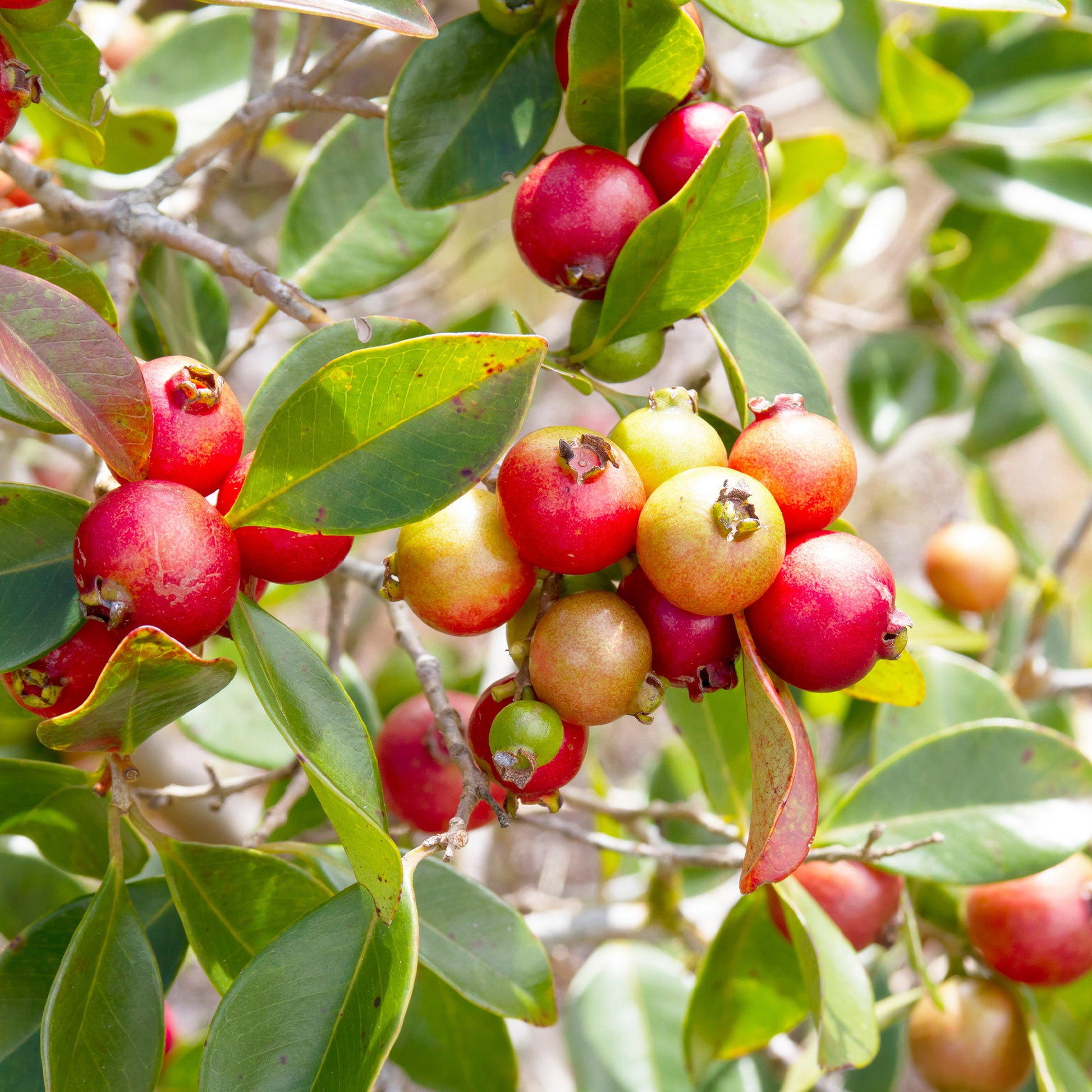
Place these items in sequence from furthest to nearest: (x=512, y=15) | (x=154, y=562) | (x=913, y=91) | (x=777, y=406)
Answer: (x=913, y=91), (x=512, y=15), (x=777, y=406), (x=154, y=562)

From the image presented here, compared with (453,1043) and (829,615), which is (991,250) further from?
(453,1043)

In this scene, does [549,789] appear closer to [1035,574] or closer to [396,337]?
[396,337]

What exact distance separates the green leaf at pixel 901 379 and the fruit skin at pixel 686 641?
3.46ft

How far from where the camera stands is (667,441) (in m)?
0.61

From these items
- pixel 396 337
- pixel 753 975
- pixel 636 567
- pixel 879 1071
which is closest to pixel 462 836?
pixel 636 567

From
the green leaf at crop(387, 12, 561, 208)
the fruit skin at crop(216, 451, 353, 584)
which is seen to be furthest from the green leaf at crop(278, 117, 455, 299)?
the fruit skin at crop(216, 451, 353, 584)

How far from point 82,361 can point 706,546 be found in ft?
1.21

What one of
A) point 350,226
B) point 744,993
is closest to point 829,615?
point 744,993

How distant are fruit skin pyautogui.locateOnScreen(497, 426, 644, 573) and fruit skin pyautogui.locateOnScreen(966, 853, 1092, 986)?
715 millimetres

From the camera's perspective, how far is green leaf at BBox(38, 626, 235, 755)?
47 cm

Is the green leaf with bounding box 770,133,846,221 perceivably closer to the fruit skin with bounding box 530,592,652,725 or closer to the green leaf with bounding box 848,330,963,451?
the green leaf with bounding box 848,330,963,451

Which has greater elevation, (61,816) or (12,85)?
(12,85)

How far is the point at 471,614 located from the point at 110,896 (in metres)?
0.33

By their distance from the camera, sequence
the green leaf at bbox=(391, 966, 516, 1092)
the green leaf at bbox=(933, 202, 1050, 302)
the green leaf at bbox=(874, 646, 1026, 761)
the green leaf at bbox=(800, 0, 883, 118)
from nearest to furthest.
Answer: the green leaf at bbox=(391, 966, 516, 1092) < the green leaf at bbox=(874, 646, 1026, 761) < the green leaf at bbox=(800, 0, 883, 118) < the green leaf at bbox=(933, 202, 1050, 302)
